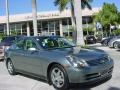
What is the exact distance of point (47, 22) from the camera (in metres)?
63.2

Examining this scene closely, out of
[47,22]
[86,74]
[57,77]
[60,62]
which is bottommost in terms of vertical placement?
[57,77]

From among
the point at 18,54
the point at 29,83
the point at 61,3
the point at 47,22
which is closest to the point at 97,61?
the point at 29,83


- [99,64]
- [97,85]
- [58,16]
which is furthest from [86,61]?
[58,16]

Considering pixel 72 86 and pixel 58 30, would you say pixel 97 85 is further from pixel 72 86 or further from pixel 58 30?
pixel 58 30

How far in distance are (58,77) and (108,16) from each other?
141 feet

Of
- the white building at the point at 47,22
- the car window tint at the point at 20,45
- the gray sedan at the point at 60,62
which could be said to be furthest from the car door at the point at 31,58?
the white building at the point at 47,22

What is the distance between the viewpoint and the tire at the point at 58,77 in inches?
299

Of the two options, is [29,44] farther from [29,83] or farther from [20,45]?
[29,83]

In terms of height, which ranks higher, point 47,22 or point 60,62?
point 47,22

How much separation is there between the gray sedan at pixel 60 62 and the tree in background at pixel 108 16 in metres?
40.3

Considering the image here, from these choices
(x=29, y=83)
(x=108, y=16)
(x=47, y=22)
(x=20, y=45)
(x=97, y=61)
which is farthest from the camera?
(x=47, y=22)

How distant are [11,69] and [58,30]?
170 ft

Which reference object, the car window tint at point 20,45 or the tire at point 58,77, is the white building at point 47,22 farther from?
the tire at point 58,77

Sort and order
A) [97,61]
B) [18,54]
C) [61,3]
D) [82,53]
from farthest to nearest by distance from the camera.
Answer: [61,3], [18,54], [82,53], [97,61]
